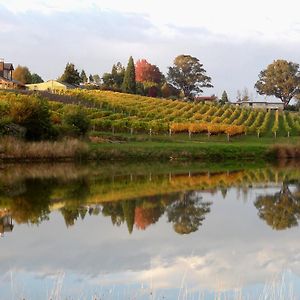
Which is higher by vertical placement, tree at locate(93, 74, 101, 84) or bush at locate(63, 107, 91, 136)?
tree at locate(93, 74, 101, 84)

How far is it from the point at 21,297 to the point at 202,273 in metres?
3.75

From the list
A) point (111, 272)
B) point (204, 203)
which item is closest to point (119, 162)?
point (204, 203)

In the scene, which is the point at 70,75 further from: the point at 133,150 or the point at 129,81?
the point at 133,150

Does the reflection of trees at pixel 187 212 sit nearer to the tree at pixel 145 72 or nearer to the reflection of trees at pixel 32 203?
the reflection of trees at pixel 32 203

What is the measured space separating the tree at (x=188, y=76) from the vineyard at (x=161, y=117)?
38.5 metres

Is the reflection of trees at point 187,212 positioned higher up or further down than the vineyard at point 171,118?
further down

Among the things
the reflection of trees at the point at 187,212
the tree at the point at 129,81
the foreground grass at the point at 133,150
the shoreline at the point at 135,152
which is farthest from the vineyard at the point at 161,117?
the reflection of trees at the point at 187,212

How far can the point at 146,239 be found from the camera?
49.6 ft

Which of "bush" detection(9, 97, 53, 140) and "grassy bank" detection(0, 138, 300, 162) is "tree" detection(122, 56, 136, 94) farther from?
"bush" detection(9, 97, 53, 140)

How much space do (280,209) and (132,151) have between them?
79.1 feet

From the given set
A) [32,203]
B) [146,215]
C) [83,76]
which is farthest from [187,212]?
[83,76]

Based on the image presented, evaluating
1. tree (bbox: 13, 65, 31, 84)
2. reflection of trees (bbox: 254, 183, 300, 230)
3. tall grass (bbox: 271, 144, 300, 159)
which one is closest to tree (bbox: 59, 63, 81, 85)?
tree (bbox: 13, 65, 31, 84)

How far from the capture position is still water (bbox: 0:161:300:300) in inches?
410

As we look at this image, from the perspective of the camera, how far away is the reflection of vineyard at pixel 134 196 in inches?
741
